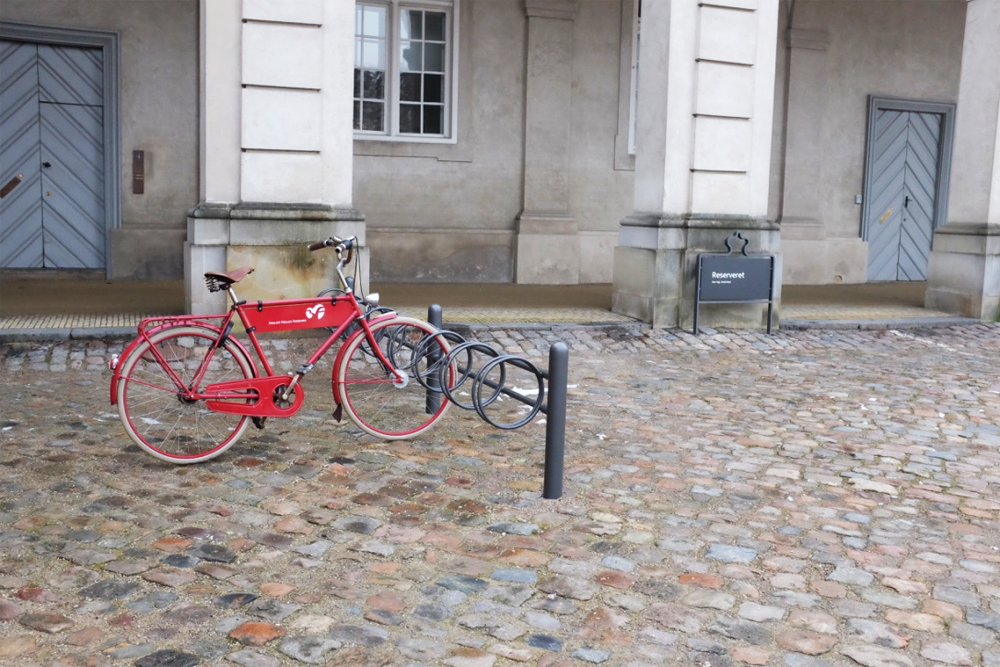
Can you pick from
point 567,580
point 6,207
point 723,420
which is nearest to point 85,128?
point 6,207

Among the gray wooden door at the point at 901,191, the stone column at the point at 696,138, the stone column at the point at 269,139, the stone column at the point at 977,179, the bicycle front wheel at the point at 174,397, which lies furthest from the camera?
the gray wooden door at the point at 901,191

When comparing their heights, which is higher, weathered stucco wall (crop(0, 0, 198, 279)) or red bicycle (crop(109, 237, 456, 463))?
weathered stucco wall (crop(0, 0, 198, 279))

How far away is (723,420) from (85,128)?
922 cm

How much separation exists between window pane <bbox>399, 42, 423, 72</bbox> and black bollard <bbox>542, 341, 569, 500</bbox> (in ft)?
31.8

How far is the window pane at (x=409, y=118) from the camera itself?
45.3ft

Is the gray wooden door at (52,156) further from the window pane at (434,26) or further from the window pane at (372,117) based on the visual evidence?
the window pane at (434,26)

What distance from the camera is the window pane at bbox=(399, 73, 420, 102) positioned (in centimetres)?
1379

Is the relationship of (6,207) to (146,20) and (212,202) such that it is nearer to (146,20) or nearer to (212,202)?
(146,20)

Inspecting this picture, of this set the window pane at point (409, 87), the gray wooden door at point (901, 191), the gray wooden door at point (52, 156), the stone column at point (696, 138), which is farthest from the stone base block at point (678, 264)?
the gray wooden door at point (52, 156)

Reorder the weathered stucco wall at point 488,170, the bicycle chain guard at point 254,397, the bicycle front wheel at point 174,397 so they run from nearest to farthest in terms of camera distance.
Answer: the bicycle front wheel at point 174,397 → the bicycle chain guard at point 254,397 → the weathered stucco wall at point 488,170

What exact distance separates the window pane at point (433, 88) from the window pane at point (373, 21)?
832 mm

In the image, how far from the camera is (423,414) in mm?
6562

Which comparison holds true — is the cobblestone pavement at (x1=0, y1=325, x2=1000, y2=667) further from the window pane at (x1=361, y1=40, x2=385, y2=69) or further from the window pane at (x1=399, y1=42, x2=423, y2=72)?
the window pane at (x1=399, y1=42, x2=423, y2=72)

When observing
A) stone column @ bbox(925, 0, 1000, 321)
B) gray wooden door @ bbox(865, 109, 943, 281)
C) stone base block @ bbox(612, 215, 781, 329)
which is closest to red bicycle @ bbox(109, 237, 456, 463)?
stone base block @ bbox(612, 215, 781, 329)
